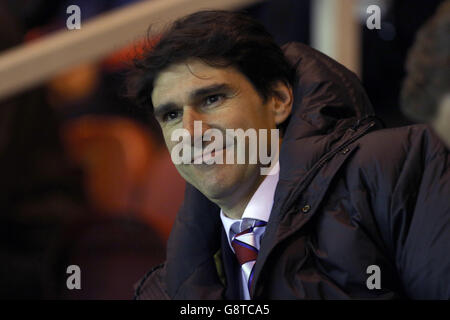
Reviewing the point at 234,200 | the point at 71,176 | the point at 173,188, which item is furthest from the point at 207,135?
the point at 71,176

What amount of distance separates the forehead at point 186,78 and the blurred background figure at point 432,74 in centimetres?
37

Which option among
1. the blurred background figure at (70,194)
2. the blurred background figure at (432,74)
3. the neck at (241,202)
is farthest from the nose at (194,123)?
the blurred background figure at (70,194)

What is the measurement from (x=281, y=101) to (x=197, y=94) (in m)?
0.14

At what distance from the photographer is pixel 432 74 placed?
115 centimetres

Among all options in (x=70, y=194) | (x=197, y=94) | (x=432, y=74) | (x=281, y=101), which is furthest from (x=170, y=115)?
(x=70, y=194)

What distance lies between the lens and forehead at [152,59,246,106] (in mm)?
884

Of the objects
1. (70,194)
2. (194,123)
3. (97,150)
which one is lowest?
(70,194)

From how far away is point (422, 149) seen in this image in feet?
2.71

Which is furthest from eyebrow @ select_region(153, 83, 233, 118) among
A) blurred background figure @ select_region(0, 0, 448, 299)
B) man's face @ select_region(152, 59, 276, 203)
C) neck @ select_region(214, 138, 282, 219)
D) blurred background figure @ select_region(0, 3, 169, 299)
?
blurred background figure @ select_region(0, 3, 169, 299)

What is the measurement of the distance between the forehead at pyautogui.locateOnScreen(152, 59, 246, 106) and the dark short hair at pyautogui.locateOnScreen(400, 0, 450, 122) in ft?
1.28

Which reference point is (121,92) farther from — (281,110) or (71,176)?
(71,176)

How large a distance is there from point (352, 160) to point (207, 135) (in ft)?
0.59

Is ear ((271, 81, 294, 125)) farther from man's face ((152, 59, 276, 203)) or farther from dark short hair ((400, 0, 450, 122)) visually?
dark short hair ((400, 0, 450, 122))

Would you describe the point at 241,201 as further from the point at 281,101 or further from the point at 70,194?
the point at 70,194
